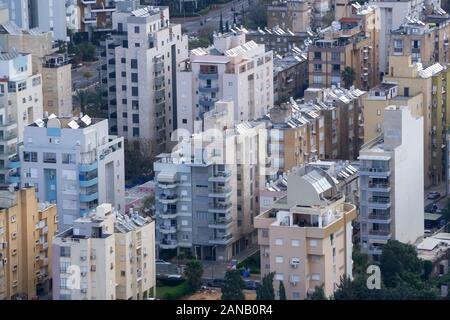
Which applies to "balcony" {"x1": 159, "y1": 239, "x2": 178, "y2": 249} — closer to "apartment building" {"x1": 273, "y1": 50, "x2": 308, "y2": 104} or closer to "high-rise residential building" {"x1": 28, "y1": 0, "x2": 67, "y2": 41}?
"apartment building" {"x1": 273, "y1": 50, "x2": 308, "y2": 104}

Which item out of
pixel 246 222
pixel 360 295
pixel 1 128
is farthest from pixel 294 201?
pixel 1 128

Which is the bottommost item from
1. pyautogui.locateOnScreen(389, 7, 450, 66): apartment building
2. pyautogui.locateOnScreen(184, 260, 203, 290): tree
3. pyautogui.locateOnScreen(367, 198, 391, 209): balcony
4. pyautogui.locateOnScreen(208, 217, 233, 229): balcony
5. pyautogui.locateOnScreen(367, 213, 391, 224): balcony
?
pyautogui.locateOnScreen(184, 260, 203, 290): tree

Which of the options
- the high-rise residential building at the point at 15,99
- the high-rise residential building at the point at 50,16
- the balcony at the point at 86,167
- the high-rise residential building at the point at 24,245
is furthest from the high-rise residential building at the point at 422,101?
the high-rise residential building at the point at 50,16

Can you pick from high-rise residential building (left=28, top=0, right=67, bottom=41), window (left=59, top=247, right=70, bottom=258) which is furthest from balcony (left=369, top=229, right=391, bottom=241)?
high-rise residential building (left=28, top=0, right=67, bottom=41)

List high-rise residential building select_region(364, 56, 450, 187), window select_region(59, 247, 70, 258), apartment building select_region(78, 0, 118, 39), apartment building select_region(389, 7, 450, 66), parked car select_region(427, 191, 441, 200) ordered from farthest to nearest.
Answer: apartment building select_region(78, 0, 118, 39) → apartment building select_region(389, 7, 450, 66) → parked car select_region(427, 191, 441, 200) → high-rise residential building select_region(364, 56, 450, 187) → window select_region(59, 247, 70, 258)

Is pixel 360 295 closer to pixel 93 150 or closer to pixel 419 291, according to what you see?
pixel 419 291

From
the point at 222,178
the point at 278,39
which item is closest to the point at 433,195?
the point at 222,178

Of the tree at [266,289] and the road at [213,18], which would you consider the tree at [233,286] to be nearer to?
the tree at [266,289]

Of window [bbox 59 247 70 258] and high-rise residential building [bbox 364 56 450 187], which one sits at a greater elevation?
high-rise residential building [bbox 364 56 450 187]
